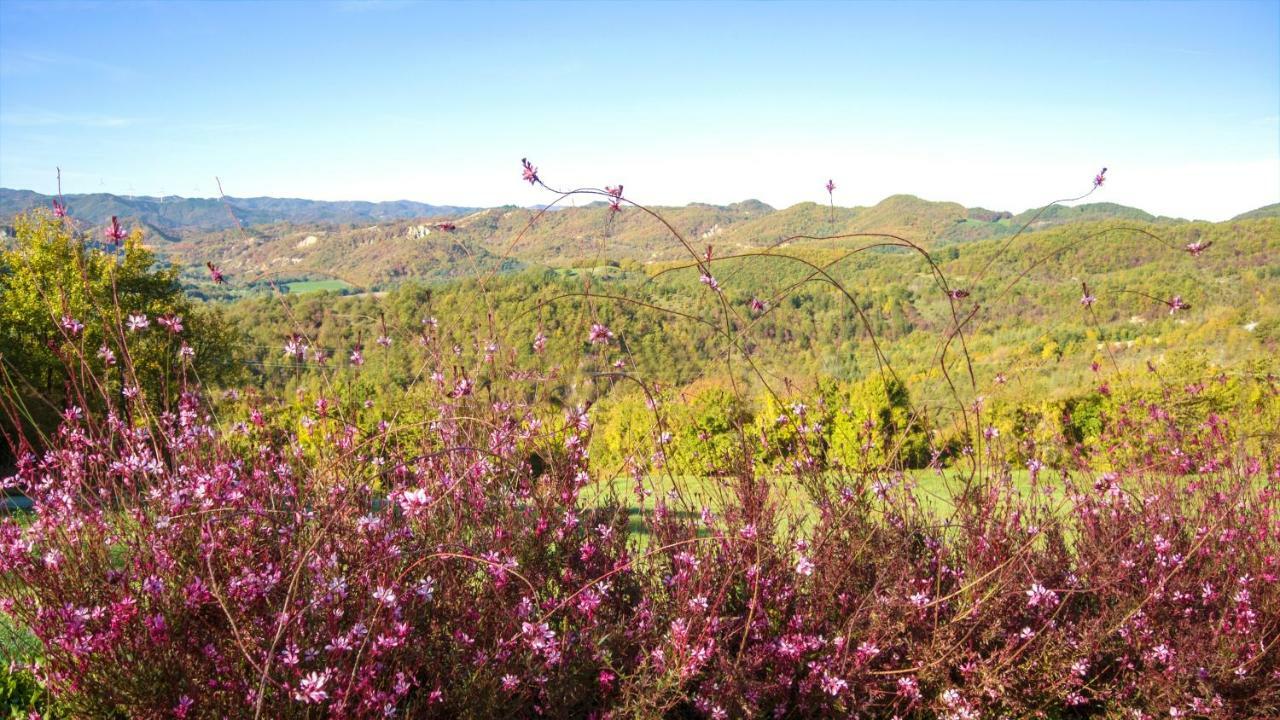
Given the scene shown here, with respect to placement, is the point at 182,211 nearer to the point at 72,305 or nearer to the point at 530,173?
the point at 72,305

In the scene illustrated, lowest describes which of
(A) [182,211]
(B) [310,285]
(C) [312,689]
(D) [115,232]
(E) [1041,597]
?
(E) [1041,597]

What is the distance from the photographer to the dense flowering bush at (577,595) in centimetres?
168

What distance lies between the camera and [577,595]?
6.73ft

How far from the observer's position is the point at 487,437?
2.87m

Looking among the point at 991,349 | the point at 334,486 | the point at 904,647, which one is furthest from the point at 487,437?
the point at 991,349

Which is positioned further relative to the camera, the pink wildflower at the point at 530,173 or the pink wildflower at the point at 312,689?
the pink wildflower at the point at 530,173

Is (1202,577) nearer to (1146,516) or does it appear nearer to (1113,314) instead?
(1146,516)

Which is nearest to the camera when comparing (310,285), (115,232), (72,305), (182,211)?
(115,232)

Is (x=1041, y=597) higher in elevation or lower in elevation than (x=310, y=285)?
lower

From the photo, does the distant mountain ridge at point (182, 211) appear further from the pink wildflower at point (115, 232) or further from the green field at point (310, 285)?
the pink wildflower at point (115, 232)

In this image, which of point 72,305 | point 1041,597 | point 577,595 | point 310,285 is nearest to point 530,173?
point 577,595

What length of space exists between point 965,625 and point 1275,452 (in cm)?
231

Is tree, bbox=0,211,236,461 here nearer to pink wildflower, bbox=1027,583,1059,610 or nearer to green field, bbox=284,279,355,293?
green field, bbox=284,279,355,293

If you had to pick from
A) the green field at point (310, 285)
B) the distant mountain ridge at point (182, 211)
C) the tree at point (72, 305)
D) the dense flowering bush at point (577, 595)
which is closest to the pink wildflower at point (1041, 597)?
the dense flowering bush at point (577, 595)
